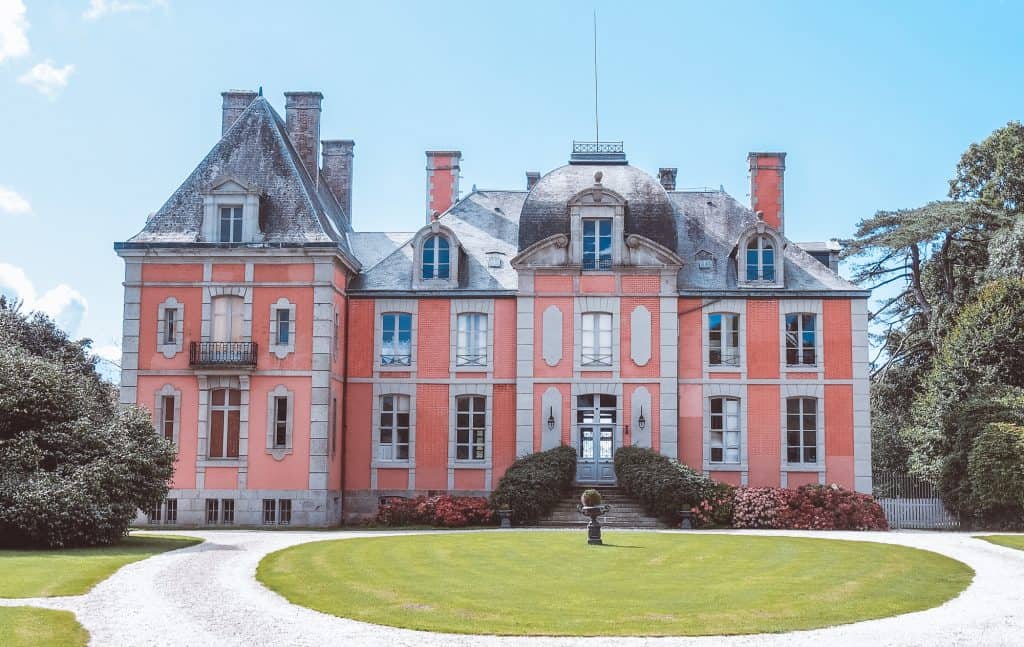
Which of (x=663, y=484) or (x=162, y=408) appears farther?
(x=162, y=408)

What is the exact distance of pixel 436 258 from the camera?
107 feet

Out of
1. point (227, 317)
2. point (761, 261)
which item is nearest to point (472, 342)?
point (227, 317)

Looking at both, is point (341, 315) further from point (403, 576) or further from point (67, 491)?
Result: point (403, 576)

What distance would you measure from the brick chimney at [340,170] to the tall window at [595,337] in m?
9.50

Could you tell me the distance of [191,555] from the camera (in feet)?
64.8

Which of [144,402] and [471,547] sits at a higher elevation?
[144,402]

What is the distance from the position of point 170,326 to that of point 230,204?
139 inches

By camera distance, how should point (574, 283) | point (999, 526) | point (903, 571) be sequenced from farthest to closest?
1. point (574, 283)
2. point (999, 526)
3. point (903, 571)

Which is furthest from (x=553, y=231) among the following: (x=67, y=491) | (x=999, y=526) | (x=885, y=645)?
(x=885, y=645)

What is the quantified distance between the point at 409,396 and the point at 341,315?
2.84m

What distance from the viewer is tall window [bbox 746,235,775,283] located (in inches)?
1273

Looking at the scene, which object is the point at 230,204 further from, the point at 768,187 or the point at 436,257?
the point at 768,187

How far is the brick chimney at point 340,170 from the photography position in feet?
122

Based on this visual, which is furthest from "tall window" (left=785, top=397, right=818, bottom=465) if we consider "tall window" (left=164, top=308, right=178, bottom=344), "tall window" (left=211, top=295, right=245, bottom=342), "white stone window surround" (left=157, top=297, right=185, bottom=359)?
"tall window" (left=164, top=308, right=178, bottom=344)
